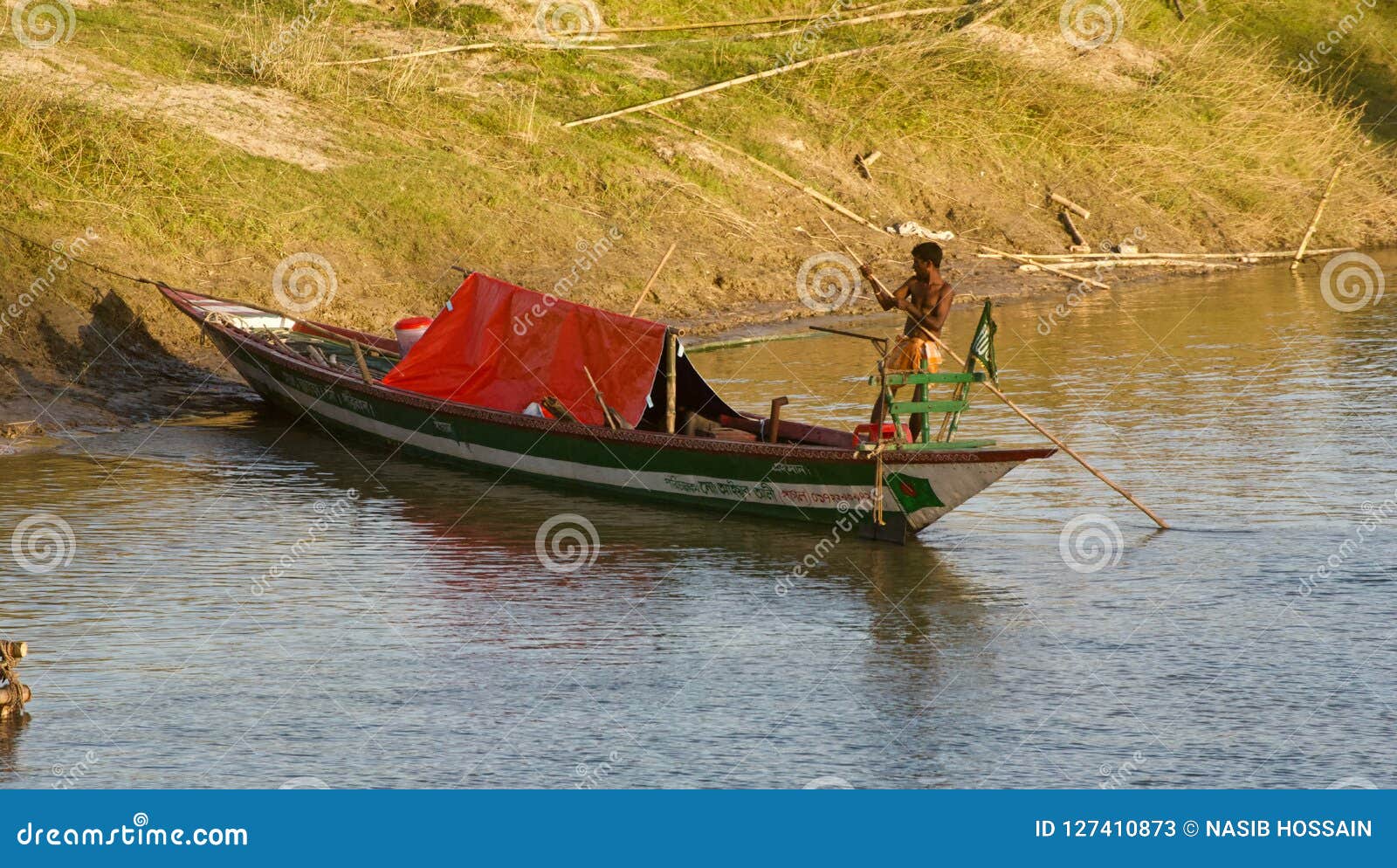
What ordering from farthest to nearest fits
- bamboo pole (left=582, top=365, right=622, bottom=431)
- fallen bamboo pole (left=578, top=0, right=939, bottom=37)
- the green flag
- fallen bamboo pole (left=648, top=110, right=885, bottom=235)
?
fallen bamboo pole (left=578, top=0, right=939, bottom=37), fallen bamboo pole (left=648, top=110, right=885, bottom=235), bamboo pole (left=582, top=365, right=622, bottom=431), the green flag

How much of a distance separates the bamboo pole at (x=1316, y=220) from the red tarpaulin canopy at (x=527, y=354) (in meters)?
16.5

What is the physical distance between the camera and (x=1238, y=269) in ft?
87.5

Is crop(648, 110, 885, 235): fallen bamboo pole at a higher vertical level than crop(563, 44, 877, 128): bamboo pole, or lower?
lower

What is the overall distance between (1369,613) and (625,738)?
434cm

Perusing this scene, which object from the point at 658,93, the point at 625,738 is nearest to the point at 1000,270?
the point at 658,93

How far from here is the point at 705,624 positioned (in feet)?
31.7

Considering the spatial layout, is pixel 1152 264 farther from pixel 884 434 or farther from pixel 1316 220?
pixel 884 434

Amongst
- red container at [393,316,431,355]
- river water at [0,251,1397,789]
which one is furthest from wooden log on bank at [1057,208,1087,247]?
red container at [393,316,431,355]

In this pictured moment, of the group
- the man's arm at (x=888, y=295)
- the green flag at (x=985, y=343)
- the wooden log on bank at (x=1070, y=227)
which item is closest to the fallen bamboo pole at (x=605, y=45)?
the wooden log on bank at (x=1070, y=227)

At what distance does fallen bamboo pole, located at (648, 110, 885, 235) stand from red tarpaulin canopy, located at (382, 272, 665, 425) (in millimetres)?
9658

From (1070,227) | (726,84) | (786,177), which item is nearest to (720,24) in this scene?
(726,84)

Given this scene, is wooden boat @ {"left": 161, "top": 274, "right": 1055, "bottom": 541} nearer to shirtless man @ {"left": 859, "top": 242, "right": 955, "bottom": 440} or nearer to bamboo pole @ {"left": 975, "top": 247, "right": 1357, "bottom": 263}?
shirtless man @ {"left": 859, "top": 242, "right": 955, "bottom": 440}

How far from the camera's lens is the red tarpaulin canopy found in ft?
43.2

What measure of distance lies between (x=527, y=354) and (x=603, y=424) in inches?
40.4
